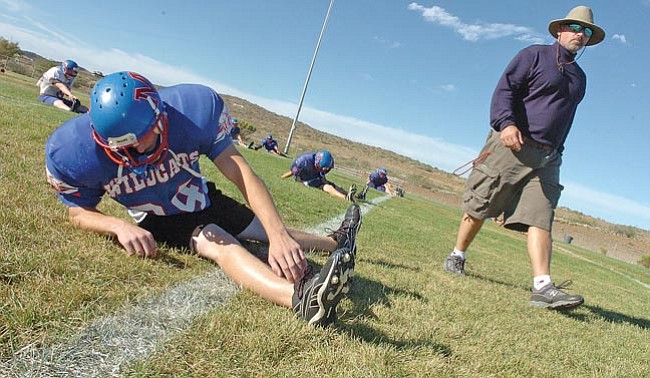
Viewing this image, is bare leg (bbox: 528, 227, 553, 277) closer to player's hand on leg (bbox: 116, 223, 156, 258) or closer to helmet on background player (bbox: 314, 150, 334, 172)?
player's hand on leg (bbox: 116, 223, 156, 258)

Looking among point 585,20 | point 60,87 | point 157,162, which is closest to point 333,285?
point 157,162

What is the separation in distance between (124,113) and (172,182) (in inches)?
29.6

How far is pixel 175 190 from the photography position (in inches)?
112

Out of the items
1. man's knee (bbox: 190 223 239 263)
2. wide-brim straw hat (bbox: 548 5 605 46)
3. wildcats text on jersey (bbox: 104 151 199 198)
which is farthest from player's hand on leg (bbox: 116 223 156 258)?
wide-brim straw hat (bbox: 548 5 605 46)

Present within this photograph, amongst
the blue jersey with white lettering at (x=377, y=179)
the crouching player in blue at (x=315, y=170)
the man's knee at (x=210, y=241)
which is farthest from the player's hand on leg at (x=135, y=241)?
the blue jersey with white lettering at (x=377, y=179)

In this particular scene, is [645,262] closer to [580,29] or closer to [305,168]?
[305,168]

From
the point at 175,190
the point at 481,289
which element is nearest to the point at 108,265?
the point at 175,190

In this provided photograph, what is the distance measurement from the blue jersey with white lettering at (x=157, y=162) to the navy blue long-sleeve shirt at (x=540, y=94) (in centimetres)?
289

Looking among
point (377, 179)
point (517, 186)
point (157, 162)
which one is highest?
point (517, 186)

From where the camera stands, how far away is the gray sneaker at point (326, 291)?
203 centimetres

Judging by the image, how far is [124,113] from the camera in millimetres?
2135

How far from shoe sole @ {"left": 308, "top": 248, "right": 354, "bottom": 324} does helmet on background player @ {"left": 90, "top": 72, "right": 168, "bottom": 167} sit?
1.12 meters

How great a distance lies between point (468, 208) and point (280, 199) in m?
3.08

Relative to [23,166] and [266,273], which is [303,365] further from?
[23,166]
